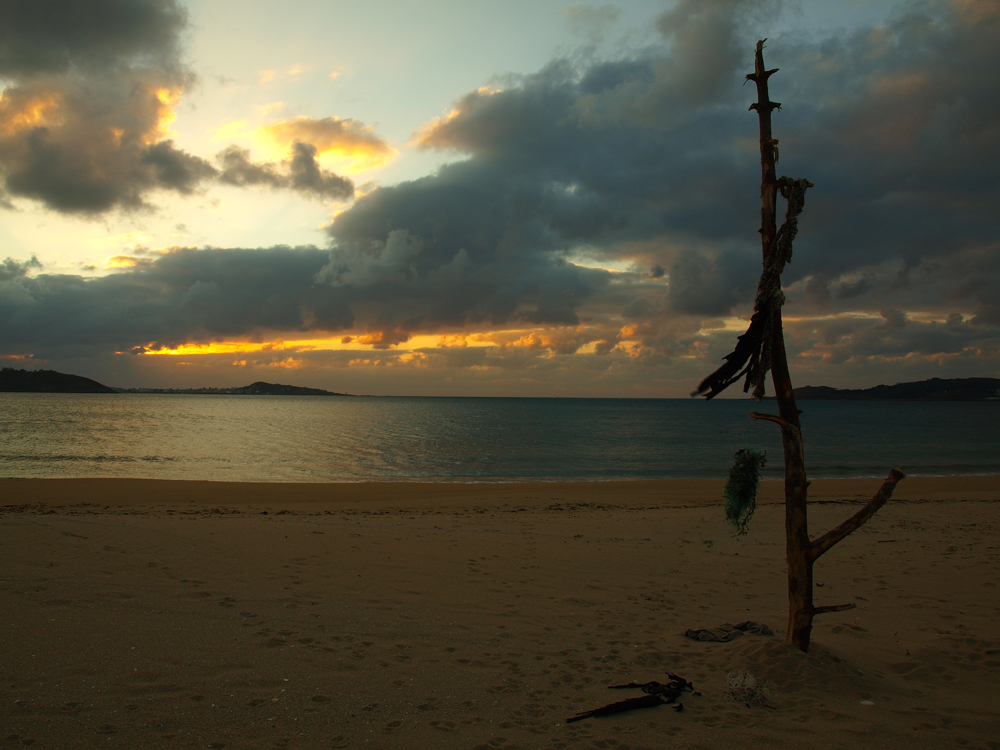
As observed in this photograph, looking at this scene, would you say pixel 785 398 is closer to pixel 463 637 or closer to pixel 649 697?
pixel 649 697

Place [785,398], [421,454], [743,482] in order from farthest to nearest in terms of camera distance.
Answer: [421,454] < [743,482] < [785,398]

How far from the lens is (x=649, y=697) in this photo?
524 cm

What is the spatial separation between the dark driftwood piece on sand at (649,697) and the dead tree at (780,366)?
60.1 inches

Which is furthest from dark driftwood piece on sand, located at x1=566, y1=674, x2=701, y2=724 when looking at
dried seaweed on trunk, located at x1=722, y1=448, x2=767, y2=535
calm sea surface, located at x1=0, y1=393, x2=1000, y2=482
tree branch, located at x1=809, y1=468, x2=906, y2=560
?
calm sea surface, located at x1=0, y1=393, x2=1000, y2=482

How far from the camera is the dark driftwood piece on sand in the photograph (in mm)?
5047

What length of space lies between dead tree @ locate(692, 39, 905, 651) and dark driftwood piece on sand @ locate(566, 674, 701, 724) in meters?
1.53

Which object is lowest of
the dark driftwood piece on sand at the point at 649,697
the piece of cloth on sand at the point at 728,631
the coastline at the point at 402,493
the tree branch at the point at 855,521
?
the coastline at the point at 402,493

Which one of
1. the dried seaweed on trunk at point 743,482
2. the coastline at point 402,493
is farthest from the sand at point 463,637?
the coastline at point 402,493

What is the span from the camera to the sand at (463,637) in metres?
4.77

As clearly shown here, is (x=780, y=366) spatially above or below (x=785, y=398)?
above

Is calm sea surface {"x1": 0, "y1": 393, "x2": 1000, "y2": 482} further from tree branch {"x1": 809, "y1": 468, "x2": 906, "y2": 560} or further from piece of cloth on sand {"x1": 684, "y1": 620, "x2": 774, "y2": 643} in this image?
tree branch {"x1": 809, "y1": 468, "x2": 906, "y2": 560}

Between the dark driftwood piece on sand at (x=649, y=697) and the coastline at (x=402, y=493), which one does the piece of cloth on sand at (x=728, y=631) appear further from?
the coastline at (x=402, y=493)

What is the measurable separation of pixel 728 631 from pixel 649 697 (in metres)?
2.45

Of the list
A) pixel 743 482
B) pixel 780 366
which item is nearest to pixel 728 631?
pixel 743 482
